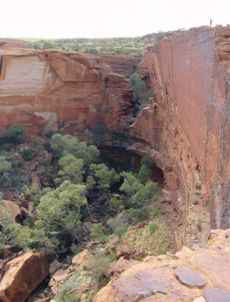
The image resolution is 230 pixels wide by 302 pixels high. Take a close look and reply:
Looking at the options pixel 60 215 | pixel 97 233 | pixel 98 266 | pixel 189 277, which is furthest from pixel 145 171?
pixel 189 277

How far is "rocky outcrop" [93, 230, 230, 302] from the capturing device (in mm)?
5254

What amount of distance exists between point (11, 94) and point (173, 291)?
29280 millimetres

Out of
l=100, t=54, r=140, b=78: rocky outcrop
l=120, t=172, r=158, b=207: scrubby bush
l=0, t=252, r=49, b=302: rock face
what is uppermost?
l=100, t=54, r=140, b=78: rocky outcrop

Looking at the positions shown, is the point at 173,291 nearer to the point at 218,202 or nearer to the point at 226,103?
the point at 218,202

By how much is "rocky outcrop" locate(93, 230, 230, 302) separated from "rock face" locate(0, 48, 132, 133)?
2741 centimetres

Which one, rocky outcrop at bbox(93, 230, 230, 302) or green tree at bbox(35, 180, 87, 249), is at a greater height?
rocky outcrop at bbox(93, 230, 230, 302)

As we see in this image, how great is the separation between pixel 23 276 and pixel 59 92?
17.4 meters

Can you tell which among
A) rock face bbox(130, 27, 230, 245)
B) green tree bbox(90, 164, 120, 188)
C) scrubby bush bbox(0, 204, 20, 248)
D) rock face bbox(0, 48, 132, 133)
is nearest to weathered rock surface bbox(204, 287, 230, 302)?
rock face bbox(130, 27, 230, 245)

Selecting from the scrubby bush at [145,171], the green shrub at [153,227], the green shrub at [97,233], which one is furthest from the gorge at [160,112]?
the green shrub at [97,233]

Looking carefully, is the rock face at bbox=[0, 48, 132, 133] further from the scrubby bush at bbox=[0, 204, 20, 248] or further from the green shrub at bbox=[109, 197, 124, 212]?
the scrubby bush at bbox=[0, 204, 20, 248]

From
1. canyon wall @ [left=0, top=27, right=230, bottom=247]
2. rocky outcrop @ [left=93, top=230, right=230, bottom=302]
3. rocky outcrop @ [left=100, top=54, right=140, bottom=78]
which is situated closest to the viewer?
rocky outcrop @ [left=93, top=230, right=230, bottom=302]

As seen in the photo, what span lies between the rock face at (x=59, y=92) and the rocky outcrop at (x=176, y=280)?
27.4m

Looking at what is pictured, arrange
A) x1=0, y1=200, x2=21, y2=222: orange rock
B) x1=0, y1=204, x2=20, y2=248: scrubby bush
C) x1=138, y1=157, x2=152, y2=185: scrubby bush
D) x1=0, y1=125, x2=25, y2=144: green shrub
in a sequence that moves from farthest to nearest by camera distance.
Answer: x1=0, y1=125, x2=25, y2=144: green shrub → x1=138, y1=157, x2=152, y2=185: scrubby bush → x1=0, y1=200, x2=21, y2=222: orange rock → x1=0, y1=204, x2=20, y2=248: scrubby bush

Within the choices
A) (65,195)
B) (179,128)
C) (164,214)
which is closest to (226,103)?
(179,128)
